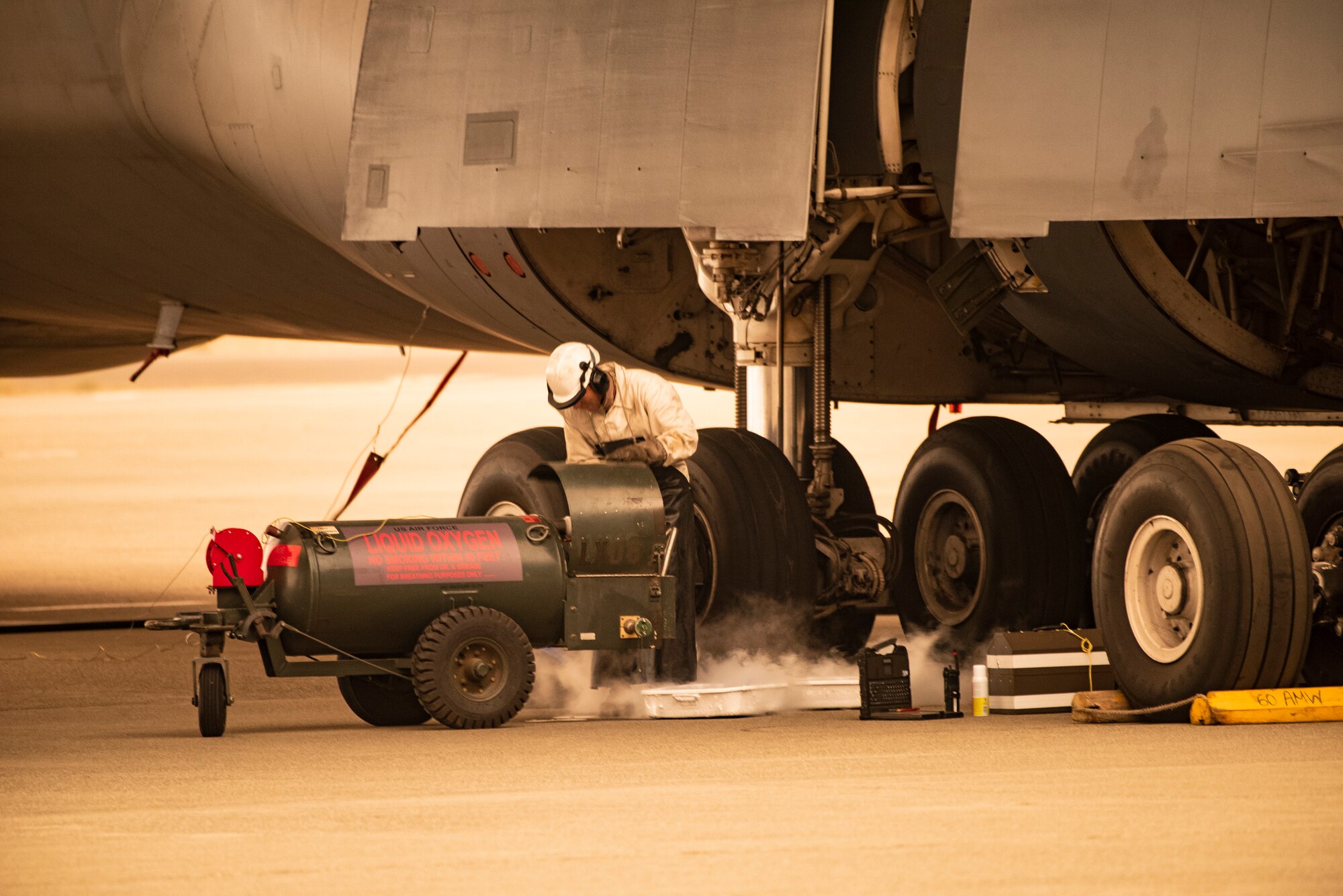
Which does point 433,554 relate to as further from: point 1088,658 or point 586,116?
point 1088,658

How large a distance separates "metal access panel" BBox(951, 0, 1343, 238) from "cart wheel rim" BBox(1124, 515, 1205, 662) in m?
1.36

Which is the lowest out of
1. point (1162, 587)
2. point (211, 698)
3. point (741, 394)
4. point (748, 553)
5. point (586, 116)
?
point (211, 698)

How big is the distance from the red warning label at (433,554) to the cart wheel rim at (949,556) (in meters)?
3.81

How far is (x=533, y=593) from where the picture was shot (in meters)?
9.12

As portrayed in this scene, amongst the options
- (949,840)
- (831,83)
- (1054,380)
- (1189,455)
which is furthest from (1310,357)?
(949,840)

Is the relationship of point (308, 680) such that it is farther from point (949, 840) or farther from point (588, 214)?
point (949, 840)

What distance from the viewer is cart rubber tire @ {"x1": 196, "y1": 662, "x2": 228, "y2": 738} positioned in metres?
8.76

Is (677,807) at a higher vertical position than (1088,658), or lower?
lower

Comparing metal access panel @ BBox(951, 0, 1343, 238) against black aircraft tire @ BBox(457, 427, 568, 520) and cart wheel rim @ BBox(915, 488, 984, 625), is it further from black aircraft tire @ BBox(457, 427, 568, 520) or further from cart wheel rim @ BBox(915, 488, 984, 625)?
cart wheel rim @ BBox(915, 488, 984, 625)

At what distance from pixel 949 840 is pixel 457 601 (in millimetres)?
3685

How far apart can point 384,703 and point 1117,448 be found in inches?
233

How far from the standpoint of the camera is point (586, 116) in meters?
10.0

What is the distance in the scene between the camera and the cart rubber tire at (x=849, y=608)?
11938mm

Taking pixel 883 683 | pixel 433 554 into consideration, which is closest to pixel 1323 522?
Answer: pixel 883 683
